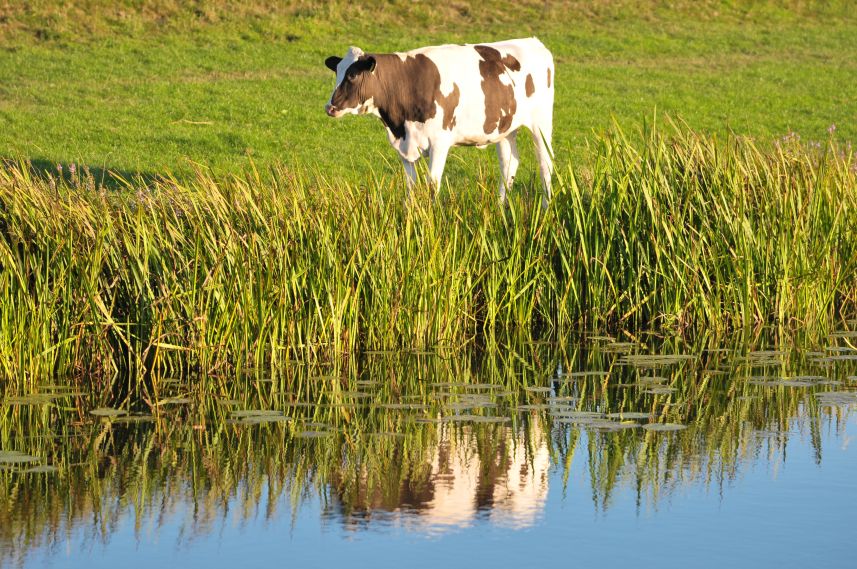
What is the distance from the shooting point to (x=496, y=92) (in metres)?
14.6

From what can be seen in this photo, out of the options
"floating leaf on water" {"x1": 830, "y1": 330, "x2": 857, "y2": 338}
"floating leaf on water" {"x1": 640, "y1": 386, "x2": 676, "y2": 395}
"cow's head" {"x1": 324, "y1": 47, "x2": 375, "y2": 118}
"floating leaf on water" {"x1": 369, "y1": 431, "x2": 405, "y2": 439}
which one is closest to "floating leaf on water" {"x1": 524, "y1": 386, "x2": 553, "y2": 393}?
"floating leaf on water" {"x1": 640, "y1": 386, "x2": 676, "y2": 395}

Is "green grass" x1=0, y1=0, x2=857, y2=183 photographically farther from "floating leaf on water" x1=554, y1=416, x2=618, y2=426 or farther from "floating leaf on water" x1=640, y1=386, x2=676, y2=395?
"floating leaf on water" x1=554, y1=416, x2=618, y2=426

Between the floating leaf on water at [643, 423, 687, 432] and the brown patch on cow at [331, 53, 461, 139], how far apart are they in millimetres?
6571

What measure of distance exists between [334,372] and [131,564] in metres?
3.68

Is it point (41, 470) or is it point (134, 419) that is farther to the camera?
point (134, 419)

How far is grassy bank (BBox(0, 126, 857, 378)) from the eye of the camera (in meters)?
9.26

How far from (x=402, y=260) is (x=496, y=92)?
188 inches

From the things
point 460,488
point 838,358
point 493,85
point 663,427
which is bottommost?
point 460,488

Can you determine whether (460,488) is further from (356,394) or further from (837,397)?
(837,397)

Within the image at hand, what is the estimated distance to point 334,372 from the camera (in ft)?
30.8

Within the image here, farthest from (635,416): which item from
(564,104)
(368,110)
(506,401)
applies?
(564,104)

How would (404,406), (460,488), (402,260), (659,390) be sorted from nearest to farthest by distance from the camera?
(460,488)
(404,406)
(659,390)
(402,260)

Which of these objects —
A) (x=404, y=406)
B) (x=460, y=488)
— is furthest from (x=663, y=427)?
(x=460, y=488)

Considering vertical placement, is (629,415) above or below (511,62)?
below
